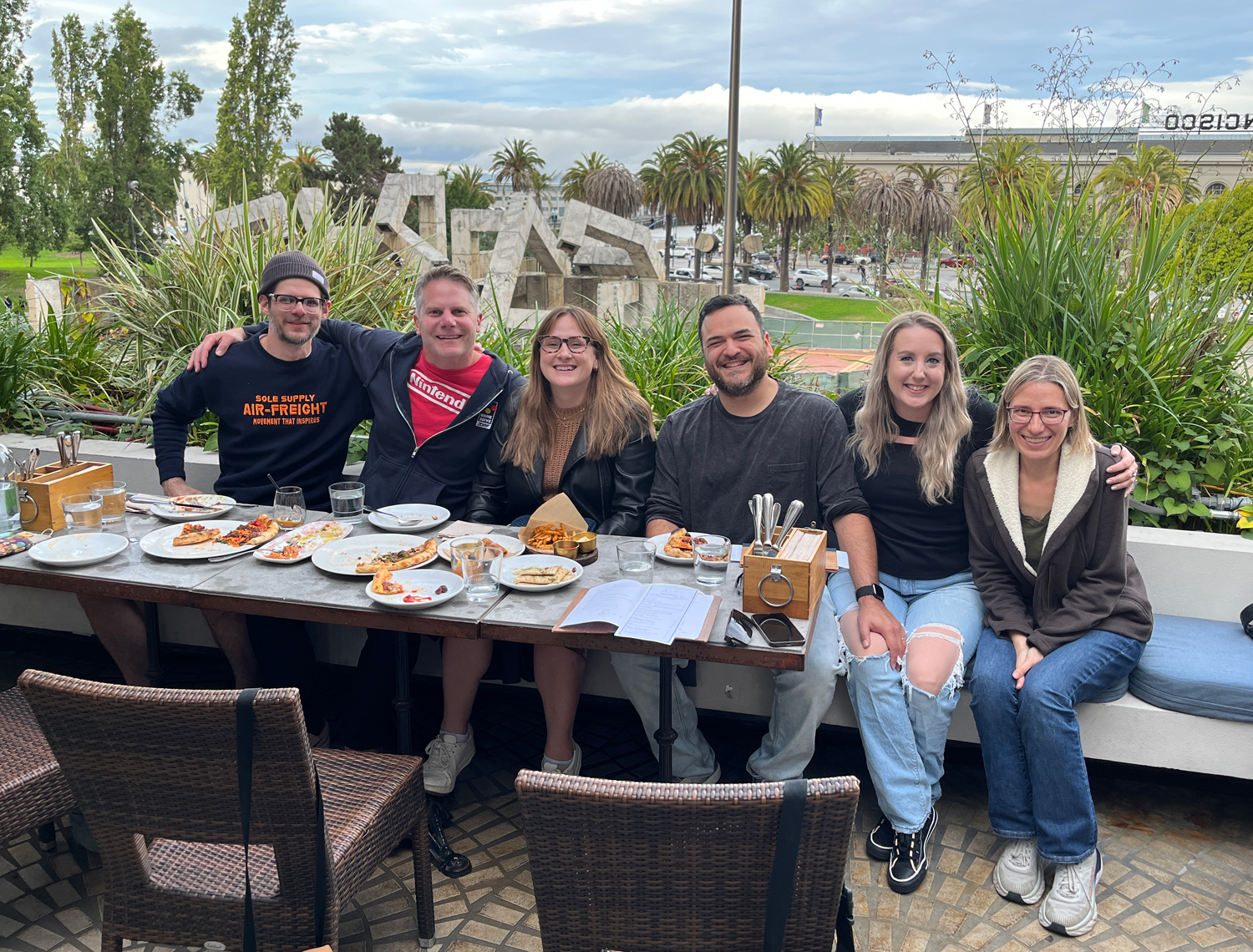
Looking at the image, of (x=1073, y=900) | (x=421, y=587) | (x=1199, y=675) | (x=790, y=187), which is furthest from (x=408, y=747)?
(x=790, y=187)

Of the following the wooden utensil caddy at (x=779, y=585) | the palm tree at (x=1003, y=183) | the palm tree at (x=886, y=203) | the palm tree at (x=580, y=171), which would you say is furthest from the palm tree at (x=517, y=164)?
the wooden utensil caddy at (x=779, y=585)

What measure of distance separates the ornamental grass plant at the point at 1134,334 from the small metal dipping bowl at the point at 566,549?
220 cm

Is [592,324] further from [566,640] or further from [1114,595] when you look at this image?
[1114,595]

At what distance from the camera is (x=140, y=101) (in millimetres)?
41969

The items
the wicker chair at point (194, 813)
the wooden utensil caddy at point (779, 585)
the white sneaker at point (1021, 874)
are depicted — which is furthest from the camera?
the white sneaker at point (1021, 874)

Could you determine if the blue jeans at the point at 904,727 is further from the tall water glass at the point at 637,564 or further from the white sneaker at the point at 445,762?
the white sneaker at the point at 445,762

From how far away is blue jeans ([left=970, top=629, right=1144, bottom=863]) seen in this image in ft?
7.96

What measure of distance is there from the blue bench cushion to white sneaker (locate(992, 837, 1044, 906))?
0.61m

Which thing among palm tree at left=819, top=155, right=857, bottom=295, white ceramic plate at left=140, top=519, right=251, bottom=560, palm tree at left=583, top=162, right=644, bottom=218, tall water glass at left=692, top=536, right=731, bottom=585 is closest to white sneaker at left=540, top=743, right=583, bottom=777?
tall water glass at left=692, top=536, right=731, bottom=585

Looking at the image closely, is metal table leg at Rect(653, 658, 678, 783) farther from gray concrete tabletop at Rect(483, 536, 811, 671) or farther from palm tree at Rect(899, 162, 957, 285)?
palm tree at Rect(899, 162, 957, 285)

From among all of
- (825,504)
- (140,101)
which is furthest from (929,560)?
(140,101)

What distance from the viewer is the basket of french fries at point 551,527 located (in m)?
2.68

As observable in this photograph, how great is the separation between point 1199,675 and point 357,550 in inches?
98.3

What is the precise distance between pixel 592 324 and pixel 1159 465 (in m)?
2.36
